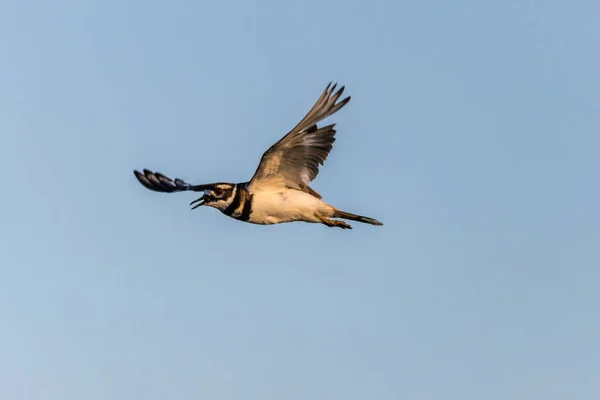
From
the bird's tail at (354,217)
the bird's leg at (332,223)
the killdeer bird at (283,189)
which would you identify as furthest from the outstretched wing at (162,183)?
the bird's tail at (354,217)

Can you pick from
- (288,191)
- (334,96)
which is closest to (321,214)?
(288,191)

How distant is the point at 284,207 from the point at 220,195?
166 cm

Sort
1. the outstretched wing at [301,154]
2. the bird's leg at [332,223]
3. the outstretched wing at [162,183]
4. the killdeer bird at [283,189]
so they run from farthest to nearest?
1. the outstretched wing at [162,183]
2. the bird's leg at [332,223]
3. the killdeer bird at [283,189]
4. the outstretched wing at [301,154]

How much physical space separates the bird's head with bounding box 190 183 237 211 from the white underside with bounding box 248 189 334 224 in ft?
1.97

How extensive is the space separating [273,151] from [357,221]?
369 centimetres

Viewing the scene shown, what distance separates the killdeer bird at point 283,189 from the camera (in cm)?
2609

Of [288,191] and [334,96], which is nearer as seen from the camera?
[334,96]

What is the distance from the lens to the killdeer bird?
26094mm

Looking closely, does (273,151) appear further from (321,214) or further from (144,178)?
(144,178)

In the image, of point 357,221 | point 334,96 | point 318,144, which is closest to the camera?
point 334,96

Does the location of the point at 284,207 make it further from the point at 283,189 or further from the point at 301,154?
the point at 301,154

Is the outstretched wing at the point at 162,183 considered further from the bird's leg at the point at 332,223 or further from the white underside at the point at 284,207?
the bird's leg at the point at 332,223

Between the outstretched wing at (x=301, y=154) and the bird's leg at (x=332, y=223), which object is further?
the bird's leg at (x=332, y=223)

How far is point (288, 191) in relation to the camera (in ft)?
88.0
